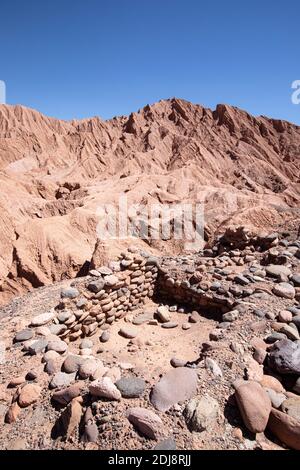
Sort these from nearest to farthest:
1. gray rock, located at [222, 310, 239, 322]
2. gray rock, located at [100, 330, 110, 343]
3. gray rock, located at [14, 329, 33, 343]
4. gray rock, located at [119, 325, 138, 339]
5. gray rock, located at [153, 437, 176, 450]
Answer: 1. gray rock, located at [153, 437, 176, 450]
2. gray rock, located at [14, 329, 33, 343]
3. gray rock, located at [222, 310, 239, 322]
4. gray rock, located at [100, 330, 110, 343]
5. gray rock, located at [119, 325, 138, 339]

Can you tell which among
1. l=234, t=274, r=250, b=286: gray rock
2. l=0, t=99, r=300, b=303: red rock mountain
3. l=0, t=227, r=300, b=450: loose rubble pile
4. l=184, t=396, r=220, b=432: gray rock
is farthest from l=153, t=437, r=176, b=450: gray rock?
l=0, t=99, r=300, b=303: red rock mountain

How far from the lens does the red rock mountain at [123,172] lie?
31.6 ft

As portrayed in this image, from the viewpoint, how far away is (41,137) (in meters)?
41.8

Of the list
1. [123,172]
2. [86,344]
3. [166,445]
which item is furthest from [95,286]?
[123,172]

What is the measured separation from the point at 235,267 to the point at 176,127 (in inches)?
1646

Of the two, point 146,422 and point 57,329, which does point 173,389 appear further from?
point 57,329

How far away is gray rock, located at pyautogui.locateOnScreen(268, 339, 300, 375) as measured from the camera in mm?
3094

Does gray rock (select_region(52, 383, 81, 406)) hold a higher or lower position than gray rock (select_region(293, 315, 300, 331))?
lower

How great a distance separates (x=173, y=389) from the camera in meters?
2.86

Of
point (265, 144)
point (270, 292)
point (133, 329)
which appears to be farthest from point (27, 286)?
point (265, 144)

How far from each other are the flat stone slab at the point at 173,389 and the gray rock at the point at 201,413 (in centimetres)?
14

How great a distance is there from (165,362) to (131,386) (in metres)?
1.52

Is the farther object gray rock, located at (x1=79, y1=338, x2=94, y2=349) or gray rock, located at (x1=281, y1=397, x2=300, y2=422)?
gray rock, located at (x1=79, y1=338, x2=94, y2=349)

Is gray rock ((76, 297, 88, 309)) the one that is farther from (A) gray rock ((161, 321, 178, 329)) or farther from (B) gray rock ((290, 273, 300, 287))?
(B) gray rock ((290, 273, 300, 287))
